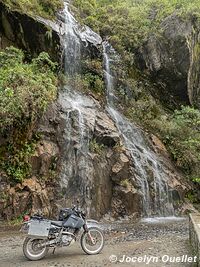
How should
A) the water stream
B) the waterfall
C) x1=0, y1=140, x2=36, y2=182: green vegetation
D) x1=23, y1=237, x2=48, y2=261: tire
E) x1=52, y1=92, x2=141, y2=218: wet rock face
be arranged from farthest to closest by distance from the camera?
the waterfall
the water stream
x1=52, y1=92, x2=141, y2=218: wet rock face
x1=0, y1=140, x2=36, y2=182: green vegetation
x1=23, y1=237, x2=48, y2=261: tire

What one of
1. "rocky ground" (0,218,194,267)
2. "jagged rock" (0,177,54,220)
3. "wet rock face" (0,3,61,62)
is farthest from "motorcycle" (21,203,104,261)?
"wet rock face" (0,3,61,62)

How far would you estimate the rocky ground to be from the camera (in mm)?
6418

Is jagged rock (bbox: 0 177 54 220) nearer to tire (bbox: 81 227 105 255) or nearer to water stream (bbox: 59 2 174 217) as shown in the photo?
water stream (bbox: 59 2 174 217)

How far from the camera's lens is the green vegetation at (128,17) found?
19.7 meters

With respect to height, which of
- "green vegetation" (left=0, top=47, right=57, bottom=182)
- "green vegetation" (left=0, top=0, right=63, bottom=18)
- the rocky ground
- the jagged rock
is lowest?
the rocky ground

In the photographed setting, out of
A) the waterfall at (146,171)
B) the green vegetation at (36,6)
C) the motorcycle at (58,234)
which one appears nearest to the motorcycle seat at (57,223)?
the motorcycle at (58,234)

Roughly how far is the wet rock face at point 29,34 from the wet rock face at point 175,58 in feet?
18.6

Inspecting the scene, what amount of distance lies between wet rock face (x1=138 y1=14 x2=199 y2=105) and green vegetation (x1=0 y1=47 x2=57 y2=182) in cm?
825

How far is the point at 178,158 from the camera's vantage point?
15664 millimetres

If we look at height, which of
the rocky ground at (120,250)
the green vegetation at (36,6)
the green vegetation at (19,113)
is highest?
the green vegetation at (36,6)

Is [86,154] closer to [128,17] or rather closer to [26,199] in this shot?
[26,199]

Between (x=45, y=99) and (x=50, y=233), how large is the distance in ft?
20.7

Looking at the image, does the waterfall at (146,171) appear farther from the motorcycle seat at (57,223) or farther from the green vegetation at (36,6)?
the motorcycle seat at (57,223)

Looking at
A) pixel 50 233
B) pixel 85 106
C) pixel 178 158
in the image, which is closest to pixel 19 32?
pixel 85 106
